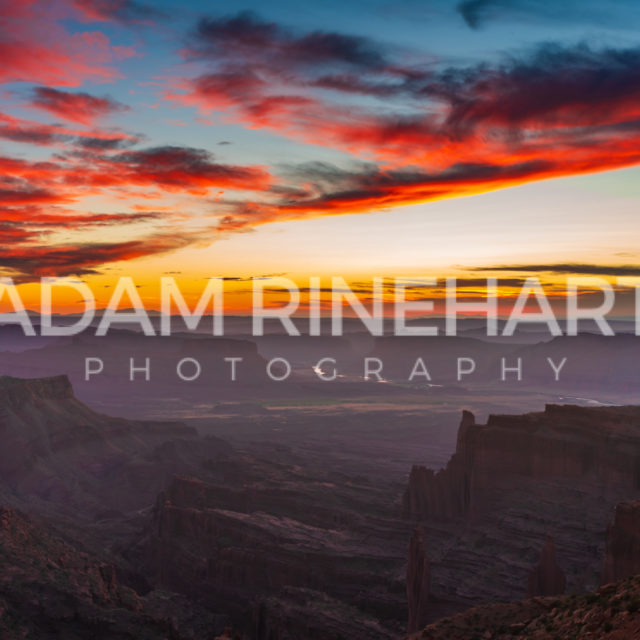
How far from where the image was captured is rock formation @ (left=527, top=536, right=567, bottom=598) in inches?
2018

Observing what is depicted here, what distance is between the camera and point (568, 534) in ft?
215

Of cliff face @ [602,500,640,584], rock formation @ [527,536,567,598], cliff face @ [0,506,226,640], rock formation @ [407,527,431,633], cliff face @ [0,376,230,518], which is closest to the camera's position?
cliff face @ [0,506,226,640]

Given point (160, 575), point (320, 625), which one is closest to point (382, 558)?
point (320, 625)

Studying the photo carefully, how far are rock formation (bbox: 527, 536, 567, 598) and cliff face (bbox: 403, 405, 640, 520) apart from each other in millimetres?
23348

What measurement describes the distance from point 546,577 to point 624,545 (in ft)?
27.7

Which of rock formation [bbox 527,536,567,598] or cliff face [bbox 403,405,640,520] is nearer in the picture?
rock formation [bbox 527,536,567,598]

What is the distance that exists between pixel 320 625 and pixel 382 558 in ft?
61.5

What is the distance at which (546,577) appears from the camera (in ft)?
170

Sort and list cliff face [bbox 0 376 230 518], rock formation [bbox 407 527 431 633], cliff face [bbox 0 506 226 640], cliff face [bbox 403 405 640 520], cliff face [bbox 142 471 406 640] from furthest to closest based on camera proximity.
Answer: cliff face [bbox 0 376 230 518], cliff face [bbox 403 405 640 520], cliff face [bbox 142 471 406 640], rock formation [bbox 407 527 431 633], cliff face [bbox 0 506 226 640]

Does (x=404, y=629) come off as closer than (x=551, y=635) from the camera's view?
No

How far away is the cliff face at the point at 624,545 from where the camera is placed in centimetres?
4438

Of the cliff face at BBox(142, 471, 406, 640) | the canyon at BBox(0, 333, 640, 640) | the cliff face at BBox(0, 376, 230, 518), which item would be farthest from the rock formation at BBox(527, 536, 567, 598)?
the cliff face at BBox(0, 376, 230, 518)

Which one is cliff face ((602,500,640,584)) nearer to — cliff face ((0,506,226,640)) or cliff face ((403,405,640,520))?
cliff face ((403,405,640,520))

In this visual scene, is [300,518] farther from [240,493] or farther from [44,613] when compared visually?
[44,613]
